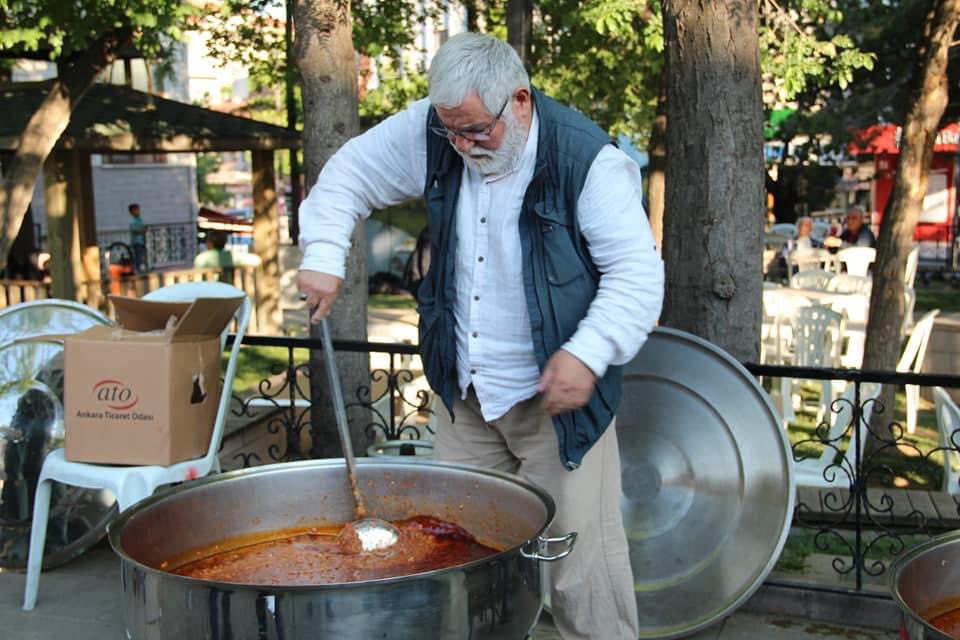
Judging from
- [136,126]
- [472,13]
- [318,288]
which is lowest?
[318,288]

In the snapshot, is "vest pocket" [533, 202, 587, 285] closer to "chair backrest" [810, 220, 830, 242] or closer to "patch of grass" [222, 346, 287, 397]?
"patch of grass" [222, 346, 287, 397]

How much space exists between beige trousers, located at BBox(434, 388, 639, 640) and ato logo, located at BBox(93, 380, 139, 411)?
148 centimetres

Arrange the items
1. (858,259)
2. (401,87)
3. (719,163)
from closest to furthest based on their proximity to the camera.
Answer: (719,163), (858,259), (401,87)

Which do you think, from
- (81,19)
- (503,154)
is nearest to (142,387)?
(503,154)

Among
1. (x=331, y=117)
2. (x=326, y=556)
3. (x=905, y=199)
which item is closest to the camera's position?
(x=326, y=556)

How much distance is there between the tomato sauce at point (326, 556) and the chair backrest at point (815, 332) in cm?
688

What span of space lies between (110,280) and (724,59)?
9.89 metres

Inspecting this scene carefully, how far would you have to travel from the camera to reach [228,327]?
174 inches

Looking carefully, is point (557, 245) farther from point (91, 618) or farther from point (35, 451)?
point (35, 451)

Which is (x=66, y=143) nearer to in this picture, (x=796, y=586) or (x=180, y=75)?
(x=796, y=586)

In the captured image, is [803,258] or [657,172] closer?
[657,172]

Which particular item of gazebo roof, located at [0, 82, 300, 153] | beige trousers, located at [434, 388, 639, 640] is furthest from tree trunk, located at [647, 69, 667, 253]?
beige trousers, located at [434, 388, 639, 640]

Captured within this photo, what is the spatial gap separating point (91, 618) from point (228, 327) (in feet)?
4.05

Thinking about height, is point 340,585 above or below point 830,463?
above
